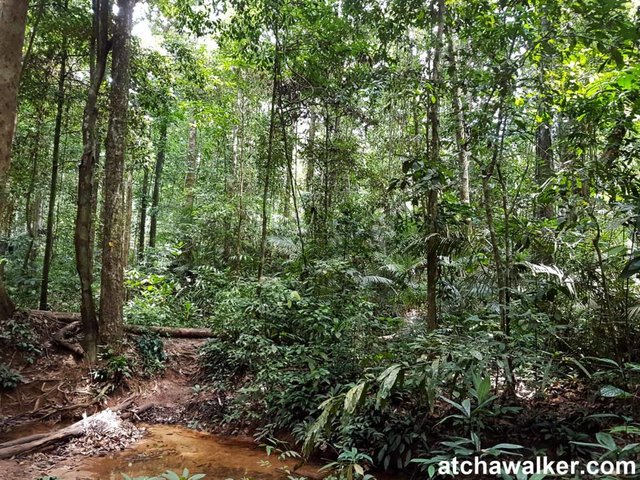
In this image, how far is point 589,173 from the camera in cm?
447

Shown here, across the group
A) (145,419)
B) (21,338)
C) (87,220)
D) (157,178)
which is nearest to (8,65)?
(87,220)

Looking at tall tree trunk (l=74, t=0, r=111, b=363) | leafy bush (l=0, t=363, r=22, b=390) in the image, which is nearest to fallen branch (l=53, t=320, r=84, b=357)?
tall tree trunk (l=74, t=0, r=111, b=363)

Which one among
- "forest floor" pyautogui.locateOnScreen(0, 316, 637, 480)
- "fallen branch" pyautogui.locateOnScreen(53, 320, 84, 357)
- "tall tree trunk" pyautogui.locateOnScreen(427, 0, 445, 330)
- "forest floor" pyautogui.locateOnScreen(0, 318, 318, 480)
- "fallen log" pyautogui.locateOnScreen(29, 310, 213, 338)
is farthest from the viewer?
"fallen log" pyautogui.locateOnScreen(29, 310, 213, 338)

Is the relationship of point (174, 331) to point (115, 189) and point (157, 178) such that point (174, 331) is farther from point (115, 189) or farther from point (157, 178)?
point (157, 178)

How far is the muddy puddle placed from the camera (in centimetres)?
473

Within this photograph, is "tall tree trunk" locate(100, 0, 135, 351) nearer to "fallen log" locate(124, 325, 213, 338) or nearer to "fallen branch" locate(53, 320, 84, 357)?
"fallen branch" locate(53, 320, 84, 357)

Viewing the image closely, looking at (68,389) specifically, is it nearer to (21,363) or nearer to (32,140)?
(21,363)

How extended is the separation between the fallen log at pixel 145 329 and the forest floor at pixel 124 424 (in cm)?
22

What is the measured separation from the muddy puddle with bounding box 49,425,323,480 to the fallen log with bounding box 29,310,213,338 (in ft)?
8.26

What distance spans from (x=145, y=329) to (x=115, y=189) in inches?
111

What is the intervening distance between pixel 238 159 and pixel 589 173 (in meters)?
11.3

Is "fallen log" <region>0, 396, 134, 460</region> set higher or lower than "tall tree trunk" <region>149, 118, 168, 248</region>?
lower

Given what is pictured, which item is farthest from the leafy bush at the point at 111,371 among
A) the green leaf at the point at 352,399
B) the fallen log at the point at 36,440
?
the green leaf at the point at 352,399

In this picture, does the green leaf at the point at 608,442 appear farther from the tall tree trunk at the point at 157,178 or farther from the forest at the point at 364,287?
the tall tree trunk at the point at 157,178
